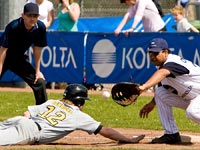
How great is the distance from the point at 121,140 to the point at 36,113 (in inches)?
42.7

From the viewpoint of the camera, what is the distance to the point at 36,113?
1010 cm

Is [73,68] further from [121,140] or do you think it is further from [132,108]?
[121,140]

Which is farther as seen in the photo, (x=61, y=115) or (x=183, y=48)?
(x=183, y=48)

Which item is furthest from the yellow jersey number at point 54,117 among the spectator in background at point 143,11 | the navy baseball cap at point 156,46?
the spectator in background at point 143,11

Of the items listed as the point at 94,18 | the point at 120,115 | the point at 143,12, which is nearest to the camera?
the point at 120,115

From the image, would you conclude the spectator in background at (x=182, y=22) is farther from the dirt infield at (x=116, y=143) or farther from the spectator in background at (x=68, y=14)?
the dirt infield at (x=116, y=143)

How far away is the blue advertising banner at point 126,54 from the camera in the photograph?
17.3 metres

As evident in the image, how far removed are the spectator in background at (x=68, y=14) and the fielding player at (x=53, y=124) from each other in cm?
780

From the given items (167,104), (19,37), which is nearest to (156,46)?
(167,104)

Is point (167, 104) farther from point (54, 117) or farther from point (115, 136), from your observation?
point (54, 117)

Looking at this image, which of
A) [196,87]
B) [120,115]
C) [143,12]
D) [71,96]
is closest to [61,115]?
[71,96]

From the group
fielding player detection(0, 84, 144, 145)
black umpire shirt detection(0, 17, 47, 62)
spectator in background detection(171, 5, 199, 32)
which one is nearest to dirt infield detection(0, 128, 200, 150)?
fielding player detection(0, 84, 144, 145)

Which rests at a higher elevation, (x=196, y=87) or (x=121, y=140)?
Answer: (x=196, y=87)

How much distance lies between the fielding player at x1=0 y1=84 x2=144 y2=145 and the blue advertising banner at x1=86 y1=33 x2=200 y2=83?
7133 mm
